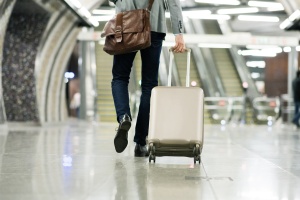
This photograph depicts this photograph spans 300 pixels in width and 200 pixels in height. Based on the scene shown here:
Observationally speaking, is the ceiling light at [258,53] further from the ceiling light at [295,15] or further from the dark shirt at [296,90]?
the ceiling light at [295,15]

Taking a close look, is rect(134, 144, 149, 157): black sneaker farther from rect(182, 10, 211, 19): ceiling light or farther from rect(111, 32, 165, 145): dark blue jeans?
rect(182, 10, 211, 19): ceiling light

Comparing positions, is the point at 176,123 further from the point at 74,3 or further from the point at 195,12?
the point at 195,12

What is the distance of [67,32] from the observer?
1233cm

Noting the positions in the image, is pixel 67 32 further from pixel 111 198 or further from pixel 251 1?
pixel 111 198

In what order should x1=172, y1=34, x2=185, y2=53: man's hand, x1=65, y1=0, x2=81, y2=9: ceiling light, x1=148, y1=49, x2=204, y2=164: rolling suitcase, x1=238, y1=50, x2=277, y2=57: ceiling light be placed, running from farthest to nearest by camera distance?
x1=238, y1=50, x2=277, y2=57: ceiling light
x1=65, y1=0, x2=81, y2=9: ceiling light
x1=172, y1=34, x2=185, y2=53: man's hand
x1=148, y1=49, x2=204, y2=164: rolling suitcase

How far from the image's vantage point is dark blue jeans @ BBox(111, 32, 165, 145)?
3904 mm

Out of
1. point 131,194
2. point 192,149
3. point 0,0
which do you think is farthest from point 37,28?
point 131,194

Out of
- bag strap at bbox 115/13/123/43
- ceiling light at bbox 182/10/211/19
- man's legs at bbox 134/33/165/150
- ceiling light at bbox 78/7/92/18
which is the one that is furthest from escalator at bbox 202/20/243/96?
bag strap at bbox 115/13/123/43

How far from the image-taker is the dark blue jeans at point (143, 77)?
390 centimetres

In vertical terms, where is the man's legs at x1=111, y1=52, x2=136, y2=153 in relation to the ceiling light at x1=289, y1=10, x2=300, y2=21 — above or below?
below

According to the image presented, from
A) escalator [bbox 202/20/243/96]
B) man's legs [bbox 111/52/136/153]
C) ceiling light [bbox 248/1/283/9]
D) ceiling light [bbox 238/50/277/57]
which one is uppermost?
ceiling light [bbox 248/1/283/9]

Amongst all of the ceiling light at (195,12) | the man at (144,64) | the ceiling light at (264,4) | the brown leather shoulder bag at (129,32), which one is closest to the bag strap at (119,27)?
the brown leather shoulder bag at (129,32)

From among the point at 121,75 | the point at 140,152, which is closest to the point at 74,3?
the point at 121,75

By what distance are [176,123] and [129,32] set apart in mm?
801
